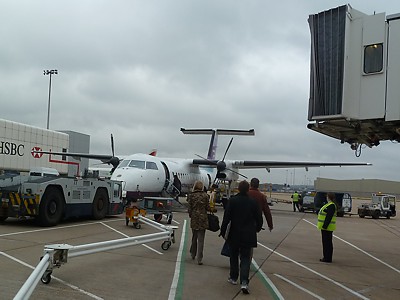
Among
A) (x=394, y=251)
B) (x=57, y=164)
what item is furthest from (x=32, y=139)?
(x=394, y=251)

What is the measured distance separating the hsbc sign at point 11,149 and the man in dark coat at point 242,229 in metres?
25.2

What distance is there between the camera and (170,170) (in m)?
24.3

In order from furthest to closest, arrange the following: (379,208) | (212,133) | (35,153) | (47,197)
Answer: (212,133), (35,153), (379,208), (47,197)

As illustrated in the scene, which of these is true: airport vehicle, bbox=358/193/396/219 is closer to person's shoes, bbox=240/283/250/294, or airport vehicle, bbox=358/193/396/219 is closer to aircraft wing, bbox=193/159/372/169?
aircraft wing, bbox=193/159/372/169

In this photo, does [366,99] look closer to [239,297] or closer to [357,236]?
[239,297]

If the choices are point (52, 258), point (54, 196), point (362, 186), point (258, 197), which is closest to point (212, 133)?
point (54, 196)

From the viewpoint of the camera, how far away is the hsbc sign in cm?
2820

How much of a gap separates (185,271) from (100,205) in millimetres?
8518

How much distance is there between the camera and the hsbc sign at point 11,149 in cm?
2820

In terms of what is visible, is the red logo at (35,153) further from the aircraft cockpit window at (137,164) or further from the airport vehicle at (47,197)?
the airport vehicle at (47,197)

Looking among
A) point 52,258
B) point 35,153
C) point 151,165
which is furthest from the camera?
point 35,153

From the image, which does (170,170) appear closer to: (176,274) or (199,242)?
(199,242)

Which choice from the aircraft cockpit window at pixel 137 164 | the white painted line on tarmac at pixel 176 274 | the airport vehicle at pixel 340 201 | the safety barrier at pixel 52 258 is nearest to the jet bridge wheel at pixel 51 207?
the white painted line on tarmac at pixel 176 274

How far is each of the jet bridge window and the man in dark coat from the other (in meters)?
3.00
